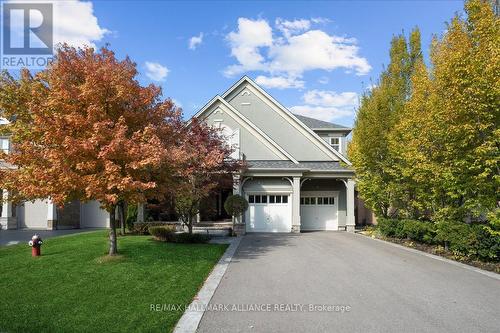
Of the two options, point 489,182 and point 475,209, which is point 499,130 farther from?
point 475,209

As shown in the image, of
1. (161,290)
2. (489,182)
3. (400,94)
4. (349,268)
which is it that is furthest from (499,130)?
(161,290)

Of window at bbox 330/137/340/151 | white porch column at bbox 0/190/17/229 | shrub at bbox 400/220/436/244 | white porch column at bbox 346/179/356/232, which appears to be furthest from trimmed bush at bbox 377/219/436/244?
white porch column at bbox 0/190/17/229

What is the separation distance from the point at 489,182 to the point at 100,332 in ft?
36.9

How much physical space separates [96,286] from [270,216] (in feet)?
43.8

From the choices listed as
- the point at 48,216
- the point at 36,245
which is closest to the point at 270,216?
the point at 36,245

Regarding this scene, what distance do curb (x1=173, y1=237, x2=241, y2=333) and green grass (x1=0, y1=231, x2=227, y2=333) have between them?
143mm

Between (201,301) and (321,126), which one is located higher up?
(321,126)

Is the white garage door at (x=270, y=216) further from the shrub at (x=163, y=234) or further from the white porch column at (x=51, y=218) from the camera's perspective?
the white porch column at (x=51, y=218)

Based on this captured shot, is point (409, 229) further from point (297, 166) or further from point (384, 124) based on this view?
point (297, 166)

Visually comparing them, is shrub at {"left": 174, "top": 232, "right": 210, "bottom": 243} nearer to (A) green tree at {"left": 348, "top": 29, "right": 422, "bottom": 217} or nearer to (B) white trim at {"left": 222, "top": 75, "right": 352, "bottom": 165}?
(A) green tree at {"left": 348, "top": 29, "right": 422, "bottom": 217}

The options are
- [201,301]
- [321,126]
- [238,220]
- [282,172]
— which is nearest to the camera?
[201,301]

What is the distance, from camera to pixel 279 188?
20.3 metres

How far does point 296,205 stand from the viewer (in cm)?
1981

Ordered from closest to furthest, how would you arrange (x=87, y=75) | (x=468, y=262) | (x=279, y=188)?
1. (x=87, y=75)
2. (x=468, y=262)
3. (x=279, y=188)
